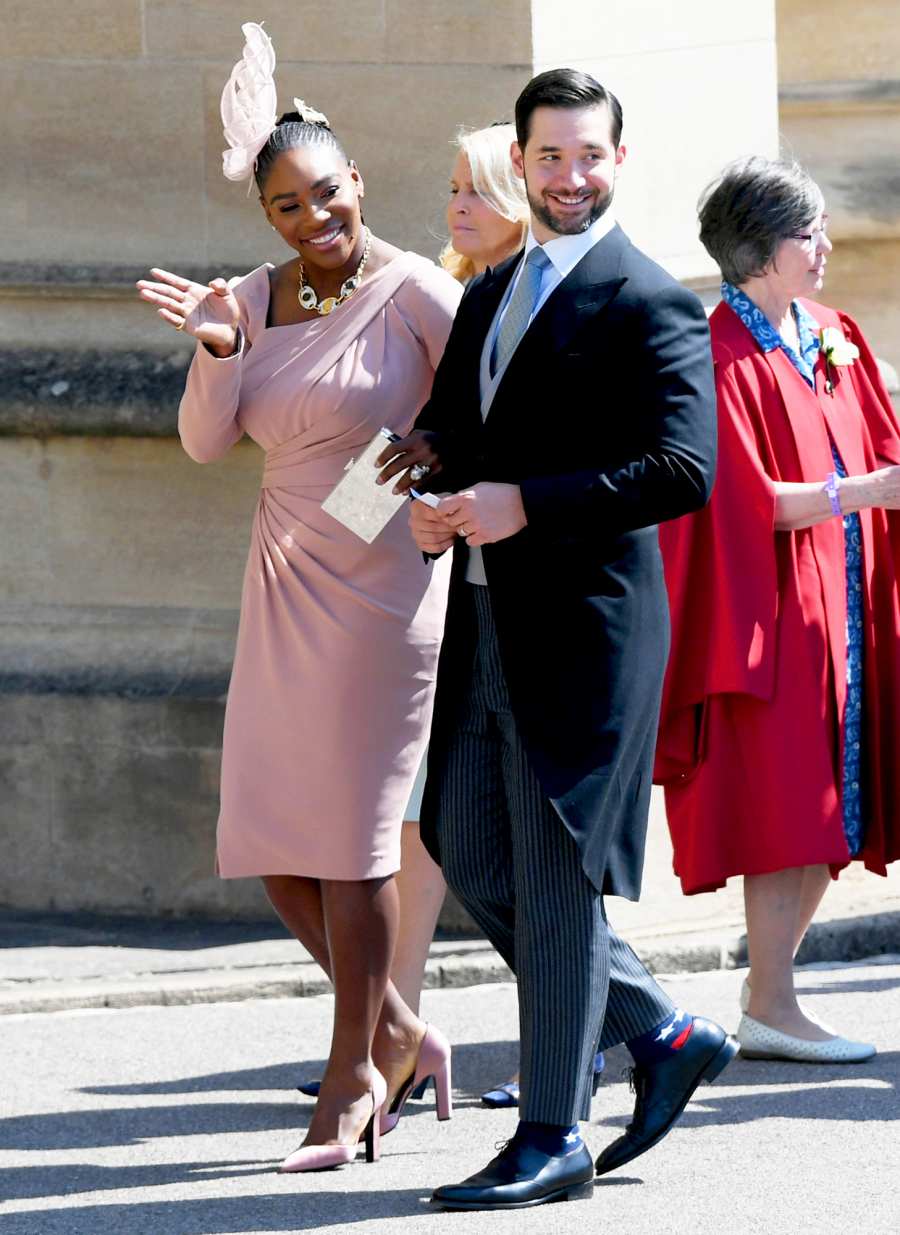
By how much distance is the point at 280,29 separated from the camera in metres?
7.23

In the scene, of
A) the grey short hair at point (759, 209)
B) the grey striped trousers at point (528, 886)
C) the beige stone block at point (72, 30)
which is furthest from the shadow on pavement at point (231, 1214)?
the beige stone block at point (72, 30)

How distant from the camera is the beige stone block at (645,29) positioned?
7.13 m

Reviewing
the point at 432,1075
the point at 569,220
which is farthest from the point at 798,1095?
the point at 569,220

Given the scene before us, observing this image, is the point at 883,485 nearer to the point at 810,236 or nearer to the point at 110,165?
the point at 810,236

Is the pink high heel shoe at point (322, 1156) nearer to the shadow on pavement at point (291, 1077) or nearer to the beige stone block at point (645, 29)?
the shadow on pavement at point (291, 1077)

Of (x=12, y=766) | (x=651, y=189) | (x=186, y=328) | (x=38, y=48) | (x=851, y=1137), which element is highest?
(x=38, y=48)

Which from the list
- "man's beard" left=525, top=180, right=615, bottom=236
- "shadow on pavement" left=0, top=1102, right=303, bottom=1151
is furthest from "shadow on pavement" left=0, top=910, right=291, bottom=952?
"man's beard" left=525, top=180, right=615, bottom=236

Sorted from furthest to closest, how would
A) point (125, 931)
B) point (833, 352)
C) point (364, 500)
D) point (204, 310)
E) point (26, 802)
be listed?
point (26, 802) → point (125, 931) → point (833, 352) → point (204, 310) → point (364, 500)

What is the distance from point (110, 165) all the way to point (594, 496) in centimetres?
346

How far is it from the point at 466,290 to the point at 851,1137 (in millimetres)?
1770

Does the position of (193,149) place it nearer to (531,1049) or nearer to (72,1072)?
(72,1072)

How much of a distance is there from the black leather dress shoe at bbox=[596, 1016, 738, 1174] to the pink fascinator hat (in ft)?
6.03

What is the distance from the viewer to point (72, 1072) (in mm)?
5707

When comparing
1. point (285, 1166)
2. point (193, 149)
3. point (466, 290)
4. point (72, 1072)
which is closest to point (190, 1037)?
point (72, 1072)
